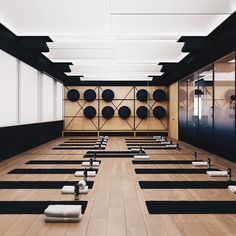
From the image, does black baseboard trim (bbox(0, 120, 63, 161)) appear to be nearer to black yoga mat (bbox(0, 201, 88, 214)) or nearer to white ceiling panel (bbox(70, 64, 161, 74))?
white ceiling panel (bbox(70, 64, 161, 74))

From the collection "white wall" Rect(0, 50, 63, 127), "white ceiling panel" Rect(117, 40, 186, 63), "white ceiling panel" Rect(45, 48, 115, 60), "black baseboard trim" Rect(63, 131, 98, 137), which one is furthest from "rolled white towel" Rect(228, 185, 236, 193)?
"black baseboard trim" Rect(63, 131, 98, 137)

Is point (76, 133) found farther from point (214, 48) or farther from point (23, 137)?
point (214, 48)

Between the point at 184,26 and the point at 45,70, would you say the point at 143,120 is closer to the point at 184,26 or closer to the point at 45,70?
the point at 45,70

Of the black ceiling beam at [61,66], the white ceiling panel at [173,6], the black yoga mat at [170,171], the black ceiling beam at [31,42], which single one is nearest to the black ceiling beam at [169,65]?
the black ceiling beam at [61,66]

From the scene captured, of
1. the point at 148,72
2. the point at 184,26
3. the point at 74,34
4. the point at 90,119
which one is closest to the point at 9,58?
the point at 74,34

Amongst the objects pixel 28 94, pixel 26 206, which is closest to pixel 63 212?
pixel 26 206

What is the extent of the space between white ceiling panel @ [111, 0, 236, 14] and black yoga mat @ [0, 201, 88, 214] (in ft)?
→ 9.18

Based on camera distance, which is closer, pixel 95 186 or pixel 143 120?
pixel 95 186

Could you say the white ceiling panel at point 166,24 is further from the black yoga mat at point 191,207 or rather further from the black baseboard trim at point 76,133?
the black baseboard trim at point 76,133

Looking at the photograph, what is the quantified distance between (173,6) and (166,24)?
2.91 ft

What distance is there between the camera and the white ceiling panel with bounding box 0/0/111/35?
16.9 ft

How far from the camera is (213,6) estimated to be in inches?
205

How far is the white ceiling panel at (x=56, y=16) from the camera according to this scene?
514 cm

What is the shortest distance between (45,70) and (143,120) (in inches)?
231
